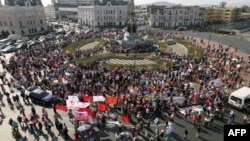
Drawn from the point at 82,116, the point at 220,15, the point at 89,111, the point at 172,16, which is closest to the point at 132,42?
the point at 89,111

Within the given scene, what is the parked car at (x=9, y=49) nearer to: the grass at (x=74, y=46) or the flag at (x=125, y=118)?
the grass at (x=74, y=46)

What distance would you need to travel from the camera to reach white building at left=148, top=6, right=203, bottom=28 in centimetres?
10506

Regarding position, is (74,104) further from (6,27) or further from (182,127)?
(6,27)

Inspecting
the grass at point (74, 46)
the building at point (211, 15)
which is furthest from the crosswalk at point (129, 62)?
the building at point (211, 15)

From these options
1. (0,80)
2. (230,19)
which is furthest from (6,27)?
(230,19)

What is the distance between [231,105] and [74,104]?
17.9 metres

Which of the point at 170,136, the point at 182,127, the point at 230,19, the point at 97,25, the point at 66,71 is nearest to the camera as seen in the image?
the point at 170,136

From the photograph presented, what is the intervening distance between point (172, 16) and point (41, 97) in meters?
89.9

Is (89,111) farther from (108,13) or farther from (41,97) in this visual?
(108,13)

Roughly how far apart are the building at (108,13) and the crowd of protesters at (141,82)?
64.7m

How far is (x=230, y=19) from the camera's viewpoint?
11669 cm

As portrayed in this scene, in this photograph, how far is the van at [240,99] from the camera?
24.9 metres

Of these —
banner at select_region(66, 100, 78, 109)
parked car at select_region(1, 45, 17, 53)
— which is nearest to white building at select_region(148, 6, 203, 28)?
parked car at select_region(1, 45, 17, 53)

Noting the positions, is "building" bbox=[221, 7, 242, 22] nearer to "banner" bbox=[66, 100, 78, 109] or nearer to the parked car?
the parked car
